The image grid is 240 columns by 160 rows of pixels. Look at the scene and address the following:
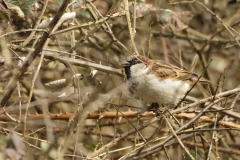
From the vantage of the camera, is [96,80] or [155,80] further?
[155,80]

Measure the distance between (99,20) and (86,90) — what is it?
0.61 m

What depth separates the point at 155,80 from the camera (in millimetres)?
4184

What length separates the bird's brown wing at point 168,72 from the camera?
430cm

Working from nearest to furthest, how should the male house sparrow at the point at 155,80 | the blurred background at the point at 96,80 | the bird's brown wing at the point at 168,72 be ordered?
the blurred background at the point at 96,80 < the male house sparrow at the point at 155,80 < the bird's brown wing at the point at 168,72

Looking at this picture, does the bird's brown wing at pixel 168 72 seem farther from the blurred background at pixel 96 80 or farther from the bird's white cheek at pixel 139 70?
the blurred background at pixel 96 80

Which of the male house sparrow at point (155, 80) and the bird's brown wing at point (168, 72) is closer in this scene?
the male house sparrow at point (155, 80)

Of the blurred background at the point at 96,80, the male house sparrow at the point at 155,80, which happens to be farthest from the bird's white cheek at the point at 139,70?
the blurred background at the point at 96,80

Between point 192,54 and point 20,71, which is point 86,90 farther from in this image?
point 192,54

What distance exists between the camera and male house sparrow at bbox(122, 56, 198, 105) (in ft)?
13.3

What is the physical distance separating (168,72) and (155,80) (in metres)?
0.26

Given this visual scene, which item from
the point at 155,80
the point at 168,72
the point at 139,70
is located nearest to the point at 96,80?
the point at 139,70

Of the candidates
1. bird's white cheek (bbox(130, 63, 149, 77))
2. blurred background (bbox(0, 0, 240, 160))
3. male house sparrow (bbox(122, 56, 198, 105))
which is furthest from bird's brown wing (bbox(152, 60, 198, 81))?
blurred background (bbox(0, 0, 240, 160))

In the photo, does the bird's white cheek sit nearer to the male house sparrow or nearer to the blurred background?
the male house sparrow

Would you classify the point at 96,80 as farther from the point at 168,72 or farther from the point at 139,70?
the point at 168,72
